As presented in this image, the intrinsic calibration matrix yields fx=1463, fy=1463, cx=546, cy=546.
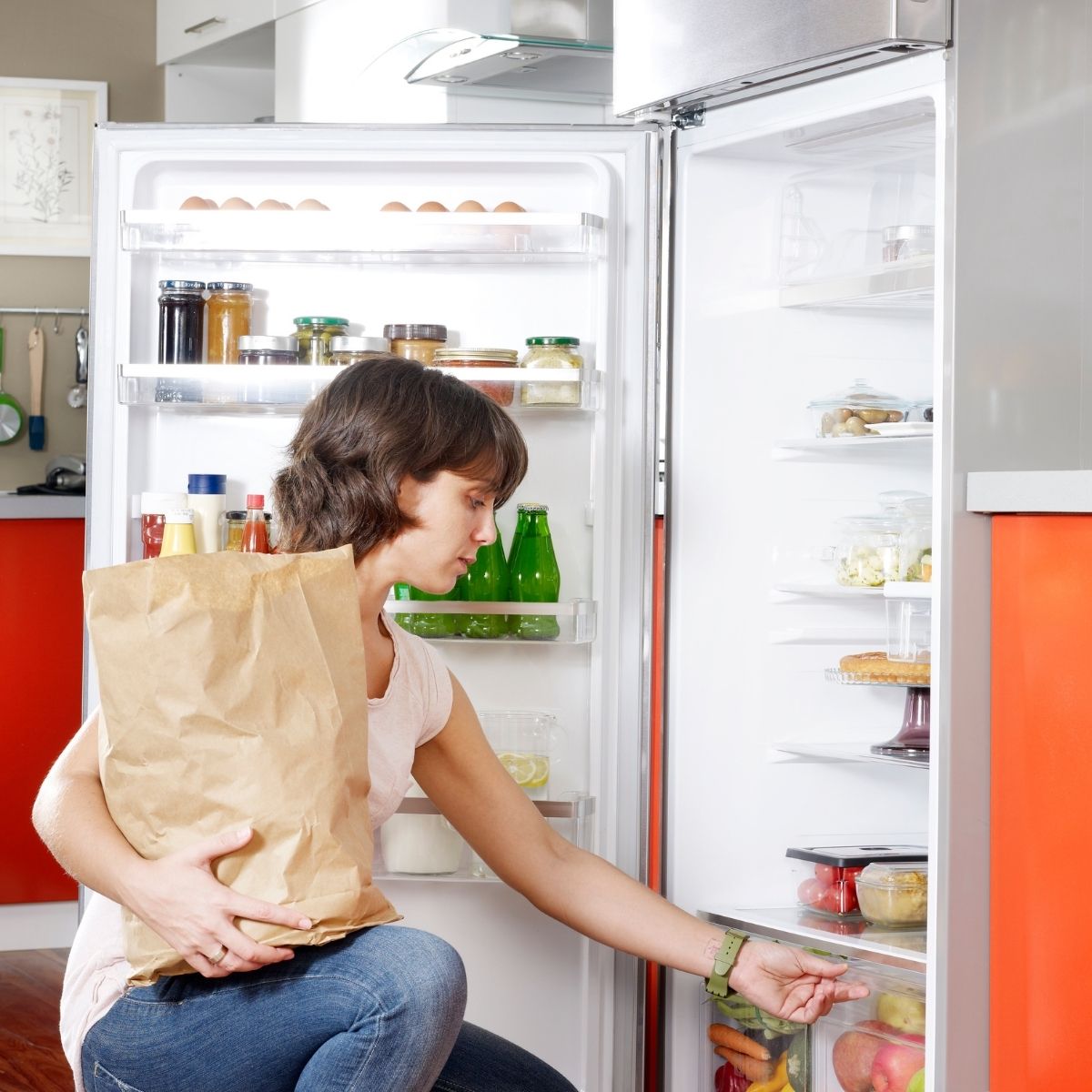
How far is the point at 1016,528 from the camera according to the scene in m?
1.61

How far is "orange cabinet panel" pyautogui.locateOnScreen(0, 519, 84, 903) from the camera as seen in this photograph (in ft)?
10.8

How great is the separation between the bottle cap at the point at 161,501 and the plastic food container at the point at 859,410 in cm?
87

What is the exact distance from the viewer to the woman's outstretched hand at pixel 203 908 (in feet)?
3.80

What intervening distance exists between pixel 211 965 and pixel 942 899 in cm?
84

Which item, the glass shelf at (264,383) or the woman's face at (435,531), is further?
the glass shelf at (264,383)

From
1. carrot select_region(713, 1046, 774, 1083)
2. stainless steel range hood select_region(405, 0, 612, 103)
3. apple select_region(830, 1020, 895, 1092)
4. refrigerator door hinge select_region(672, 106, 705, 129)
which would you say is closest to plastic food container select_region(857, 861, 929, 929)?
apple select_region(830, 1020, 895, 1092)

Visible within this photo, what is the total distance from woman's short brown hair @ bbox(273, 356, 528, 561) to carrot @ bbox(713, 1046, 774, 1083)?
953 millimetres

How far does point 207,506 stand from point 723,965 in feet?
3.16

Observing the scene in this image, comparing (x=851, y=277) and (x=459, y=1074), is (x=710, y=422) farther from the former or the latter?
(x=459, y=1074)

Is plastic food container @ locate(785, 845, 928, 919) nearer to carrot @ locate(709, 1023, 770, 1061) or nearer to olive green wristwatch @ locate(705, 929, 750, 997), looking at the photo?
carrot @ locate(709, 1023, 770, 1061)

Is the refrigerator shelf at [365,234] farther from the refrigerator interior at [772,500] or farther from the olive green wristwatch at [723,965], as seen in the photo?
the olive green wristwatch at [723,965]

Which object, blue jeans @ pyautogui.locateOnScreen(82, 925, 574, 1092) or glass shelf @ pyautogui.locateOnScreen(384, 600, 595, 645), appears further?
glass shelf @ pyautogui.locateOnScreen(384, 600, 595, 645)

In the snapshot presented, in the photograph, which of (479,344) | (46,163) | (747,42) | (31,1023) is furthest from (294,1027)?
(46,163)

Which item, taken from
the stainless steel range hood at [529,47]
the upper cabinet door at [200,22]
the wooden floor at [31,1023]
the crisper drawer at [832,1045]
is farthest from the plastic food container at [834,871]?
the upper cabinet door at [200,22]
